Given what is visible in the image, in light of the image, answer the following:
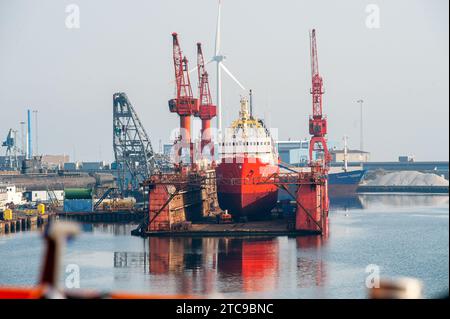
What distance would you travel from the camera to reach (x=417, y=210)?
96.8m

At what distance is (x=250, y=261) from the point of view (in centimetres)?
5000

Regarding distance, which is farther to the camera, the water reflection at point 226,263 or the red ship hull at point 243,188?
the red ship hull at point 243,188

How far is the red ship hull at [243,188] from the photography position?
223ft

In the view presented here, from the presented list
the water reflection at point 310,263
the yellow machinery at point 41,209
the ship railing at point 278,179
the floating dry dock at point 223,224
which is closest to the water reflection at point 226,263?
the water reflection at point 310,263

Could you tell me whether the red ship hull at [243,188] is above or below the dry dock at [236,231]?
above

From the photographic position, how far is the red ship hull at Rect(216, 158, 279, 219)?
68000 millimetres

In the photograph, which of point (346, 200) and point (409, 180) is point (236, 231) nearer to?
point (346, 200)

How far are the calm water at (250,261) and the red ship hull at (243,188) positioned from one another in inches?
286

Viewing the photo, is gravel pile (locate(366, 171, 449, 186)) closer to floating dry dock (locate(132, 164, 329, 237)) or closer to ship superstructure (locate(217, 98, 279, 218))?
ship superstructure (locate(217, 98, 279, 218))

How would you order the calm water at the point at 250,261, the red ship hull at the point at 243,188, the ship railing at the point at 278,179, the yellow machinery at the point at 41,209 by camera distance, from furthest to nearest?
the yellow machinery at the point at 41,209 → the red ship hull at the point at 243,188 → the ship railing at the point at 278,179 → the calm water at the point at 250,261

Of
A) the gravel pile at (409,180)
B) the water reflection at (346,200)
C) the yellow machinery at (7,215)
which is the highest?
the gravel pile at (409,180)

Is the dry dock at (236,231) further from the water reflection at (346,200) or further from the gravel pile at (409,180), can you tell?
the gravel pile at (409,180)

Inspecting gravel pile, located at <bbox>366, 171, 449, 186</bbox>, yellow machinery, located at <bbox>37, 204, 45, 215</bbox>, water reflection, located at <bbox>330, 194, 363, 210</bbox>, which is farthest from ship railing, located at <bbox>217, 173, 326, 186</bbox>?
gravel pile, located at <bbox>366, 171, 449, 186</bbox>
